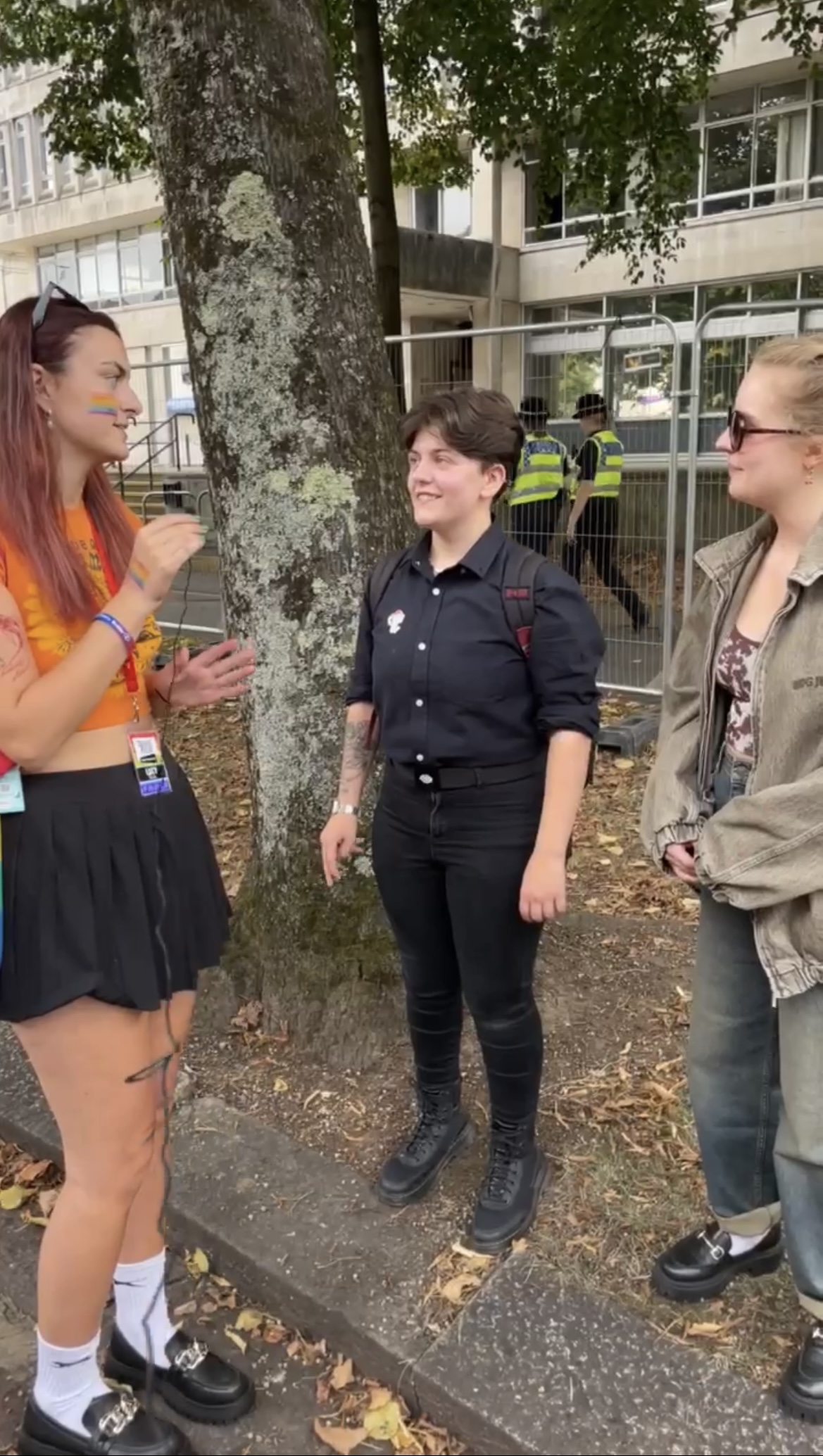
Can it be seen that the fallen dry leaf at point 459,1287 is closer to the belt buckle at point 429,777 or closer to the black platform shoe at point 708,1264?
the black platform shoe at point 708,1264

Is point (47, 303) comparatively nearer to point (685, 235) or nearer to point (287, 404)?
point (287, 404)

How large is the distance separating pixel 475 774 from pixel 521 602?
1.23ft

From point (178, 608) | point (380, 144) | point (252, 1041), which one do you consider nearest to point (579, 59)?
point (380, 144)

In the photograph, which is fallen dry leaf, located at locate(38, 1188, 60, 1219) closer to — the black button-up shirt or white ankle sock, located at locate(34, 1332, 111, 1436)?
white ankle sock, located at locate(34, 1332, 111, 1436)

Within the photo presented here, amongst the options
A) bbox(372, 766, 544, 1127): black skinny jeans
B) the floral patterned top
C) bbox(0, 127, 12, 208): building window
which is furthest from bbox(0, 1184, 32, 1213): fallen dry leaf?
bbox(0, 127, 12, 208): building window

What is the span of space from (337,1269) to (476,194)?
2379 centimetres

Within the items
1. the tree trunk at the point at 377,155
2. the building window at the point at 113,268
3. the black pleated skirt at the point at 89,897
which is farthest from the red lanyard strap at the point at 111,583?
the building window at the point at 113,268

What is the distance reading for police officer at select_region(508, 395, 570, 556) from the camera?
307 inches

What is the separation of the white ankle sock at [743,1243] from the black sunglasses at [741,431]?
5.41 ft

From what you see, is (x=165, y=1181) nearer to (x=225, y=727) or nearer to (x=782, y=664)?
(x=782, y=664)

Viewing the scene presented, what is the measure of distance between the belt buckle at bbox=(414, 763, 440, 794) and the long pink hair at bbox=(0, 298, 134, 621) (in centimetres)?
79

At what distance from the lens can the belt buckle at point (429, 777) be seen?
8.03 feet

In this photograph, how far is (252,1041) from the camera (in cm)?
342

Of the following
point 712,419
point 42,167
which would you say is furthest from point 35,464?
point 42,167
